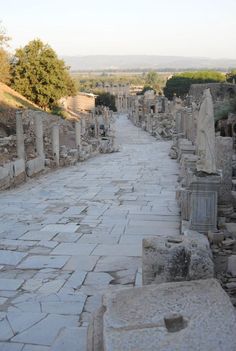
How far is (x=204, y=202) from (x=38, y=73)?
2845cm

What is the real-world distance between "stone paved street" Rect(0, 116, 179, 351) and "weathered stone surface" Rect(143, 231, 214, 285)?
886mm

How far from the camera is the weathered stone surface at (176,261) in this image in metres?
4.20

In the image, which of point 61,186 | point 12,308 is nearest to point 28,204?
point 61,186

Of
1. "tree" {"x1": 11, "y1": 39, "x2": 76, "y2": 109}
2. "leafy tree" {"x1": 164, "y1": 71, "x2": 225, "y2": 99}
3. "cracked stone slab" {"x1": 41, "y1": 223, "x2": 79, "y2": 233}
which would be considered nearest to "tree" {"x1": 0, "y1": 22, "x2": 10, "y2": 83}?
"tree" {"x1": 11, "y1": 39, "x2": 76, "y2": 109}

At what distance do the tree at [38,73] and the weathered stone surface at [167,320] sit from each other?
3119 cm

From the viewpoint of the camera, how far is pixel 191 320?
3008 millimetres

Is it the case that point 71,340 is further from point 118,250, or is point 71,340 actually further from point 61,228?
point 61,228

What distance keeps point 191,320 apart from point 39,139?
14.7 metres

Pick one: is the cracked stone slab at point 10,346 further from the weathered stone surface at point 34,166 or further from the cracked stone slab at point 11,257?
the weathered stone surface at point 34,166

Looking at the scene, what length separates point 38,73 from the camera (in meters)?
33.2

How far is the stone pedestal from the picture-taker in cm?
669

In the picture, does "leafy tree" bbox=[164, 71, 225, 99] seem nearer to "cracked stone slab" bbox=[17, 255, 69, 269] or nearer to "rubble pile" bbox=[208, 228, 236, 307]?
"rubble pile" bbox=[208, 228, 236, 307]

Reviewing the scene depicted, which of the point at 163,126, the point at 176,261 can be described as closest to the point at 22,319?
the point at 176,261

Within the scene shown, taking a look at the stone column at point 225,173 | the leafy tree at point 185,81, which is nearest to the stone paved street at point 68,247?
the stone column at point 225,173
